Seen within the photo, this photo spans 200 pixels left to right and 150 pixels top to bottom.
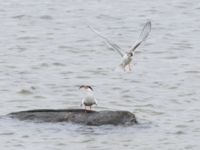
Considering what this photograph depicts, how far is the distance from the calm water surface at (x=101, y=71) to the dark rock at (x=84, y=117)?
13 cm

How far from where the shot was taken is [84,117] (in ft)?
60.4

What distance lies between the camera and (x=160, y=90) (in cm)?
2316

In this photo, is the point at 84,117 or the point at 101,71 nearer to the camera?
the point at 84,117

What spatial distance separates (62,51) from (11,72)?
3258mm

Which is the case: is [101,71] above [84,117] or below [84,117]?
above

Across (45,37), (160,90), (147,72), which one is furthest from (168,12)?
(160,90)

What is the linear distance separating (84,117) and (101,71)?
23.0ft

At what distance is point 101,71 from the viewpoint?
25359 mm

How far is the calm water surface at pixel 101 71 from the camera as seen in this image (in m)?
18.2

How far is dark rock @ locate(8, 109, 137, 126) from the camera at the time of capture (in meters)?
18.3

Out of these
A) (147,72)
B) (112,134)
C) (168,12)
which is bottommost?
(112,134)

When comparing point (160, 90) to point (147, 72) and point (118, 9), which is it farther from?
Answer: point (118, 9)

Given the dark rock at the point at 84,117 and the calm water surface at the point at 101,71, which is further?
the dark rock at the point at 84,117

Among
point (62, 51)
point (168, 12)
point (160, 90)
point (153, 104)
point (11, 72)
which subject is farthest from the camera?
point (168, 12)
